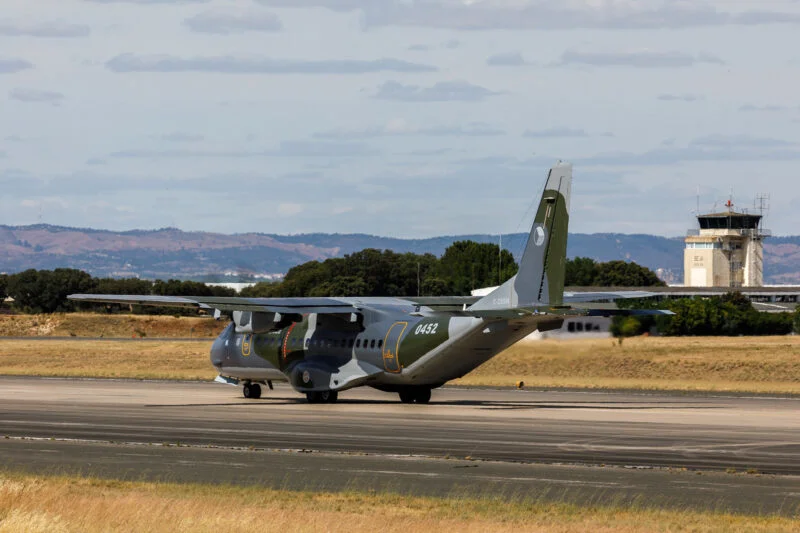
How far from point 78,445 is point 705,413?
21.6m

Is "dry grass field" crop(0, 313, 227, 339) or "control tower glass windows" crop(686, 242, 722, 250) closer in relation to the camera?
"dry grass field" crop(0, 313, 227, 339)

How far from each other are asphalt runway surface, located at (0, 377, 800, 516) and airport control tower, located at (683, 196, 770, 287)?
14174cm

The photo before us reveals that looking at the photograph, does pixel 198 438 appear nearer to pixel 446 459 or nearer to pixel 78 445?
pixel 78 445

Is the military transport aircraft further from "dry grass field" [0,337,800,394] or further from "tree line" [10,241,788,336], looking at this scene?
"tree line" [10,241,788,336]

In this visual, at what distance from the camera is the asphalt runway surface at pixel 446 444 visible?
25.8m

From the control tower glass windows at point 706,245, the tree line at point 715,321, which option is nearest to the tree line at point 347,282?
the control tower glass windows at point 706,245

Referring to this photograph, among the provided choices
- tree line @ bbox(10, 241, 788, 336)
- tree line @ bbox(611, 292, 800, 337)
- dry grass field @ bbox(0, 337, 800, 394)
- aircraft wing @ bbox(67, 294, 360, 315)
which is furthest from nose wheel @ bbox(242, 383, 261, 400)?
tree line @ bbox(10, 241, 788, 336)

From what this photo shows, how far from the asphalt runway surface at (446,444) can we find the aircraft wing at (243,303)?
145 inches

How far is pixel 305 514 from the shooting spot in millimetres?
21328

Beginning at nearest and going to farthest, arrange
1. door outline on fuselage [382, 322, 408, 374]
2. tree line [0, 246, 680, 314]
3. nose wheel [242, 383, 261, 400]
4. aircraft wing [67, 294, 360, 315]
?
aircraft wing [67, 294, 360, 315] → door outline on fuselage [382, 322, 408, 374] → nose wheel [242, 383, 261, 400] → tree line [0, 246, 680, 314]

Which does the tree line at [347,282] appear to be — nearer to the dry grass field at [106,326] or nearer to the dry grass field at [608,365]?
the dry grass field at [106,326]

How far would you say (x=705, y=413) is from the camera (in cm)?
4459

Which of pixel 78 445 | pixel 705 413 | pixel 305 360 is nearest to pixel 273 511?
pixel 78 445

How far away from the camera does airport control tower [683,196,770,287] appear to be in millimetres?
191625
